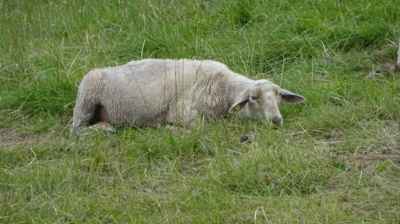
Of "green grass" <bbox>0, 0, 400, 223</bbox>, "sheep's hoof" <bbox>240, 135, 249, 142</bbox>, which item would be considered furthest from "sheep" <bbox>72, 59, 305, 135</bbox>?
"sheep's hoof" <bbox>240, 135, 249, 142</bbox>

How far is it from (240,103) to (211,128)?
0.46 meters

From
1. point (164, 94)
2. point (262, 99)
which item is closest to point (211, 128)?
point (262, 99)

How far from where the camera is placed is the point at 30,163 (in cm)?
709

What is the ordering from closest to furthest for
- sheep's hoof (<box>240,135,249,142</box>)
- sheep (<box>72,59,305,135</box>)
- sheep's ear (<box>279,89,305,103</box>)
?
sheep's hoof (<box>240,135,249,142</box>), sheep's ear (<box>279,89,305,103</box>), sheep (<box>72,59,305,135</box>)

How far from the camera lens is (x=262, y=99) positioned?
7707 millimetres

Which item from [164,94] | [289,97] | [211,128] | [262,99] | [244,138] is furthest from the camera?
[164,94]

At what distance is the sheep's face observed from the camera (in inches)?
301

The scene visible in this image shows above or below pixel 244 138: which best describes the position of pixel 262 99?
above

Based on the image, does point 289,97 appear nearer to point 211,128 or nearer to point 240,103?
point 240,103

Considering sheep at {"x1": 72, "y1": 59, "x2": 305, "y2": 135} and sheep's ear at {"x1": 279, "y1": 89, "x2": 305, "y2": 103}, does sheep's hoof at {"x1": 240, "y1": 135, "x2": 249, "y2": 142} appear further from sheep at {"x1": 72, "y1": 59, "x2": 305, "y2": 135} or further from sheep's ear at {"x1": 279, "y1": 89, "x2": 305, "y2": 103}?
sheep's ear at {"x1": 279, "y1": 89, "x2": 305, "y2": 103}

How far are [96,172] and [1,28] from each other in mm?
4883

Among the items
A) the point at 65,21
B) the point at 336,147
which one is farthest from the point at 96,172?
the point at 65,21

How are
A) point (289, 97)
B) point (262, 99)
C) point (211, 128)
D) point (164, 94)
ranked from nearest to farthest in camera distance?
point (211, 128) < point (262, 99) < point (289, 97) < point (164, 94)

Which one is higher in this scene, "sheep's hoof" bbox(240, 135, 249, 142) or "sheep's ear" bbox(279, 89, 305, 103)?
"sheep's ear" bbox(279, 89, 305, 103)
